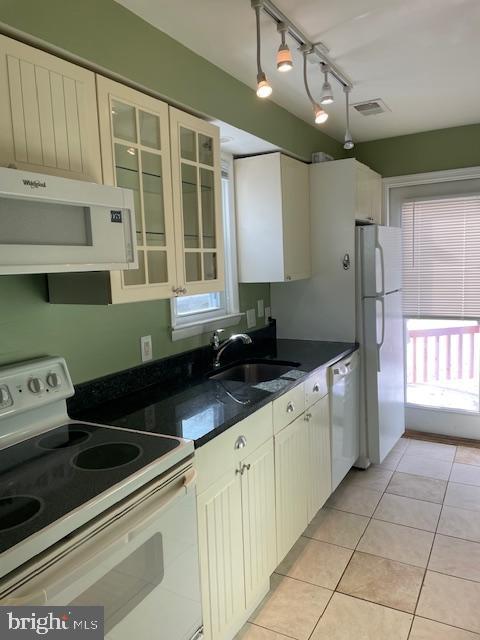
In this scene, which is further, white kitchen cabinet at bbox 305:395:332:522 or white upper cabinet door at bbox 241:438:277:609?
white kitchen cabinet at bbox 305:395:332:522

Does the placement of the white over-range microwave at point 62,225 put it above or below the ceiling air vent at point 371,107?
below

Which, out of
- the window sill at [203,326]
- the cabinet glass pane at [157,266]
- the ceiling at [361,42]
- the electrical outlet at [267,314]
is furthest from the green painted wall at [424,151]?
the cabinet glass pane at [157,266]

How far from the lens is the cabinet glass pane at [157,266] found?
1882mm

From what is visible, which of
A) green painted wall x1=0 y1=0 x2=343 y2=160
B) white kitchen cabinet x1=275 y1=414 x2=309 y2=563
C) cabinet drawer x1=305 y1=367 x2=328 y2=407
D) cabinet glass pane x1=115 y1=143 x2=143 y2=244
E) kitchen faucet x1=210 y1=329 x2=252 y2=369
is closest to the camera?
green painted wall x1=0 y1=0 x2=343 y2=160

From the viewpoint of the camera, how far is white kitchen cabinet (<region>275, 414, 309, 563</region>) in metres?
2.18

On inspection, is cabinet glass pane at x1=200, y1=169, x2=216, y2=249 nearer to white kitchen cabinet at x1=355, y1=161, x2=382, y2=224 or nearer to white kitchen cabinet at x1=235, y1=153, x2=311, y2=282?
white kitchen cabinet at x1=235, y1=153, x2=311, y2=282

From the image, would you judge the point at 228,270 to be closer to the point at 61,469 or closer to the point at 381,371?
the point at 381,371

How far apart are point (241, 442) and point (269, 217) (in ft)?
5.13

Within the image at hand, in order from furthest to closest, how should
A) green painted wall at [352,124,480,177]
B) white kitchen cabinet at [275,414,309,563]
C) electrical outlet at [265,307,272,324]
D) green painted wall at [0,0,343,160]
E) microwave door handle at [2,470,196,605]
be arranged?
green painted wall at [352,124,480,177] < electrical outlet at [265,307,272,324] < white kitchen cabinet at [275,414,309,563] < green painted wall at [0,0,343,160] < microwave door handle at [2,470,196,605]

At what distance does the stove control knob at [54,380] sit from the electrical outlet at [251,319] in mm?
1643

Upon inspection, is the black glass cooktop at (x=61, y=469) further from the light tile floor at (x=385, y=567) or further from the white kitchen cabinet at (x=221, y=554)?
the light tile floor at (x=385, y=567)

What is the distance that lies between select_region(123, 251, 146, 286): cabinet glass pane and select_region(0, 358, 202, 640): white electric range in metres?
0.39

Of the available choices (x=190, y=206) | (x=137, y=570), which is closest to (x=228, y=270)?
(x=190, y=206)

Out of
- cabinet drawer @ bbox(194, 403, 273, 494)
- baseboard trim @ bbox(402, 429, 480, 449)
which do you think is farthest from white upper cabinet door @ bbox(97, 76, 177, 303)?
baseboard trim @ bbox(402, 429, 480, 449)
